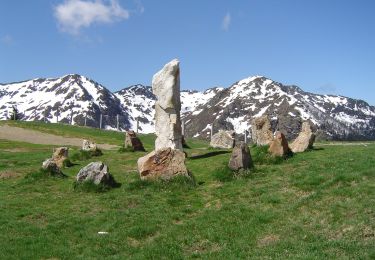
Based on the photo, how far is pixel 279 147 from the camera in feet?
105

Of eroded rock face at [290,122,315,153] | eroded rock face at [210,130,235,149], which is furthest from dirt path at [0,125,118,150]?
eroded rock face at [290,122,315,153]

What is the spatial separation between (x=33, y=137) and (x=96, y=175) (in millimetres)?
51442

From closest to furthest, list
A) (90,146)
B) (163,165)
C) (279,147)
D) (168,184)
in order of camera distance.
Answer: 1. (168,184)
2. (163,165)
3. (279,147)
4. (90,146)

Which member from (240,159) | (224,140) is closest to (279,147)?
(240,159)

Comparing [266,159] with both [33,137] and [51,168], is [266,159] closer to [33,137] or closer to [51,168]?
[51,168]

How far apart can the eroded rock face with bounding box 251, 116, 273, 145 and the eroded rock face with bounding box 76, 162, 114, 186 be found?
53.9 ft

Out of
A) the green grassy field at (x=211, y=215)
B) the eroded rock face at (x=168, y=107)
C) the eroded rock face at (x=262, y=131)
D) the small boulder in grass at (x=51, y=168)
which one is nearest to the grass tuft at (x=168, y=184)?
the green grassy field at (x=211, y=215)

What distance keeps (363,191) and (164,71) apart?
832 inches

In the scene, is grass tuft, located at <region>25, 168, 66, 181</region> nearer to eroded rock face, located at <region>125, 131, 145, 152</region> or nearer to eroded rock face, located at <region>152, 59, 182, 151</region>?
eroded rock face, located at <region>152, 59, 182, 151</region>

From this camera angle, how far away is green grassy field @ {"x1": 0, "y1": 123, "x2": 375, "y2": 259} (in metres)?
17.6

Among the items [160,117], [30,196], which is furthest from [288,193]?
[160,117]

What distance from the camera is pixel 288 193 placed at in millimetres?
23406

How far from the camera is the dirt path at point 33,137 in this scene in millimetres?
71425

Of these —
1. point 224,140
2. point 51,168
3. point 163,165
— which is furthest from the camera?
point 224,140
